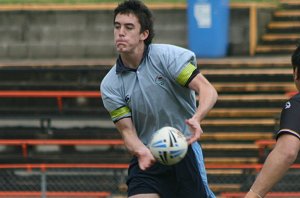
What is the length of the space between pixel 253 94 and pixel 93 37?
340 cm

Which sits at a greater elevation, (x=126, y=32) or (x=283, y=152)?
(x=126, y=32)

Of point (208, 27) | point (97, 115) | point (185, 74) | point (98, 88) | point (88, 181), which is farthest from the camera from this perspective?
point (208, 27)

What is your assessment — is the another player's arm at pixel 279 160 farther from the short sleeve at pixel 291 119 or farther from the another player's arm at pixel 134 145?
the another player's arm at pixel 134 145

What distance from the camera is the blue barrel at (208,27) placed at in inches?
603

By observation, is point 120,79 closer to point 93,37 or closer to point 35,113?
point 35,113

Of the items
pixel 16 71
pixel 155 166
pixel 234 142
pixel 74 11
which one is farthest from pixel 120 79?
pixel 74 11

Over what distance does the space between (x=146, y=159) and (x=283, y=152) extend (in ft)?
4.99

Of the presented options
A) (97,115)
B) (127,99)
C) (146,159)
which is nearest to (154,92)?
(127,99)

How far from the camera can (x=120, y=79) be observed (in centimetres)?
664

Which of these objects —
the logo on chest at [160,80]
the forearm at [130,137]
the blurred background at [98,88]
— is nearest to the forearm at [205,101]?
the logo on chest at [160,80]

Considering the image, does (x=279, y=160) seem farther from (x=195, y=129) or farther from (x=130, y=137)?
(x=130, y=137)

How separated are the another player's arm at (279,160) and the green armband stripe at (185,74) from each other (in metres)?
1.59

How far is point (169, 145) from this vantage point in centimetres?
584

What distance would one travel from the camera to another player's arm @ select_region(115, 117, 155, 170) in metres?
6.17
